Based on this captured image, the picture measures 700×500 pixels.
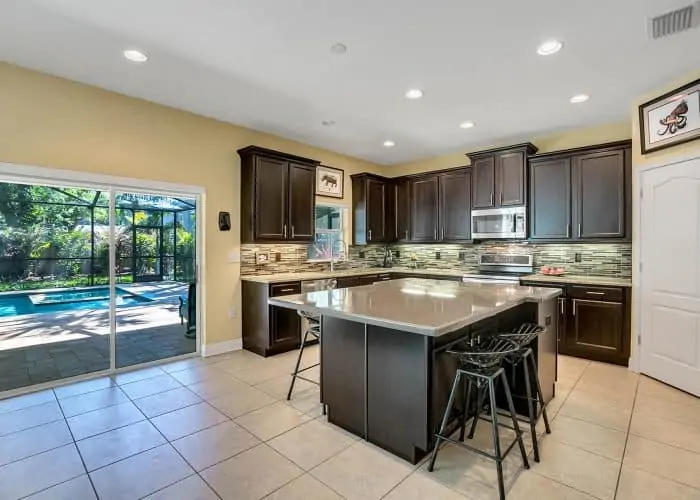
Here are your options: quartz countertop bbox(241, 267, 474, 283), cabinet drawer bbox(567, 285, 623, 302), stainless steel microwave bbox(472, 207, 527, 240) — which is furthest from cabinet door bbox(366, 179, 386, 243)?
cabinet drawer bbox(567, 285, 623, 302)

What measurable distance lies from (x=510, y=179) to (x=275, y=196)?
3.15 m

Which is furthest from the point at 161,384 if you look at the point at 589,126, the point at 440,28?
the point at 589,126

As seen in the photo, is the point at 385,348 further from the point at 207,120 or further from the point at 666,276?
the point at 207,120

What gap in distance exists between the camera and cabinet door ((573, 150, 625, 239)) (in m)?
4.20

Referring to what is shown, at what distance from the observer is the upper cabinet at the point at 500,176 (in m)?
4.86

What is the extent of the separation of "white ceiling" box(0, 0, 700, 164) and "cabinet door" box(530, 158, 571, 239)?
630 millimetres

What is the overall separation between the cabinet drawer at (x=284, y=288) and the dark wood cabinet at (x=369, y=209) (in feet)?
6.38

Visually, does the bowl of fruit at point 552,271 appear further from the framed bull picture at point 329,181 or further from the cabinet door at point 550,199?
the framed bull picture at point 329,181

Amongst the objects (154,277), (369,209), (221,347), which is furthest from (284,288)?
(369,209)

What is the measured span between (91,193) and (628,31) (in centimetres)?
472

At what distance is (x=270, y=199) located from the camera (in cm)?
462

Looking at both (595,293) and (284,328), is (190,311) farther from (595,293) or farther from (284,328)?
(595,293)

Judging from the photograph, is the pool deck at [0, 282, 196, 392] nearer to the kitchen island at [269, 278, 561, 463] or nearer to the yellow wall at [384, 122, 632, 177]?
the kitchen island at [269, 278, 561, 463]

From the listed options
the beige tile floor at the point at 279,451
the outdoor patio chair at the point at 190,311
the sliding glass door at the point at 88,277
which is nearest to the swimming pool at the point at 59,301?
the sliding glass door at the point at 88,277
